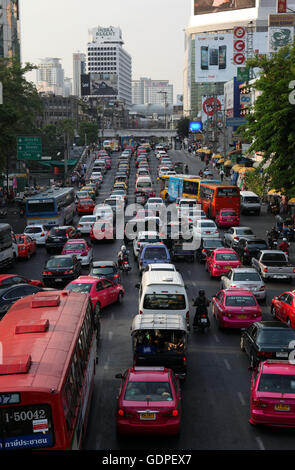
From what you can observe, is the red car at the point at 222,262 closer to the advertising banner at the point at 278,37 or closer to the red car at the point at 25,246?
the red car at the point at 25,246

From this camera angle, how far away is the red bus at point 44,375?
9312mm

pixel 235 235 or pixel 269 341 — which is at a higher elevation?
pixel 235 235

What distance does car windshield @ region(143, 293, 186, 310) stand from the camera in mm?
18844

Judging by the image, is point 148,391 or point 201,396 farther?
point 201,396

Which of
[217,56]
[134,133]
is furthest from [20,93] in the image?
[134,133]

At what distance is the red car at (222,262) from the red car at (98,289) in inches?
247

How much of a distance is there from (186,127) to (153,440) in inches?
6441

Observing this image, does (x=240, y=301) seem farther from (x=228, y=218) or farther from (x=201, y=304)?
(x=228, y=218)

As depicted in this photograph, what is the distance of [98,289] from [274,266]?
9.45 meters

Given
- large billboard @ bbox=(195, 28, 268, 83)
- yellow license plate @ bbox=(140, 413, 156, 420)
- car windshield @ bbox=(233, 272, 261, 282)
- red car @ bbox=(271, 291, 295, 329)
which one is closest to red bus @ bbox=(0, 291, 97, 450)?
yellow license plate @ bbox=(140, 413, 156, 420)

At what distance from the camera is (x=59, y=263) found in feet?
93.2

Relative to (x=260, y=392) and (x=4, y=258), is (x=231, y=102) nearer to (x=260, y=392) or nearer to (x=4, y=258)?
(x=4, y=258)

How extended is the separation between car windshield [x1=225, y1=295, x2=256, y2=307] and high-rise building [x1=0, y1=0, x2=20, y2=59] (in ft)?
335
